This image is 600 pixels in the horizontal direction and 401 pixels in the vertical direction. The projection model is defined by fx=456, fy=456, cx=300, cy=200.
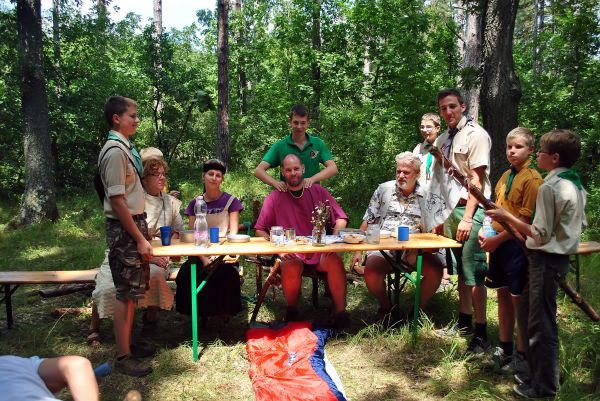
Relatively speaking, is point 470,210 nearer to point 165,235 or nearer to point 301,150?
point 301,150

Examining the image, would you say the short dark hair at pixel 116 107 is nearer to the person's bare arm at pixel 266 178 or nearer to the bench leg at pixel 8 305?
the person's bare arm at pixel 266 178

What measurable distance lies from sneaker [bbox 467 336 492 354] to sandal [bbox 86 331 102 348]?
284 cm

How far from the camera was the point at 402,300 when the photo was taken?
4520 mm

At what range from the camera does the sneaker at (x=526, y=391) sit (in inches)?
106

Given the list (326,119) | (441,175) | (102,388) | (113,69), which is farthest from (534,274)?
(113,69)

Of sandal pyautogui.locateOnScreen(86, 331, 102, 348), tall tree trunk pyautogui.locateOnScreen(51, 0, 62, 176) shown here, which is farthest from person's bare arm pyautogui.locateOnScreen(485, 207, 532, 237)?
tall tree trunk pyautogui.locateOnScreen(51, 0, 62, 176)

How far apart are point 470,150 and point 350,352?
1.75 m

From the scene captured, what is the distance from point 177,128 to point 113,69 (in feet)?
7.61

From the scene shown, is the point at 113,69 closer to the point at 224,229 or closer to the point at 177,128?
the point at 177,128

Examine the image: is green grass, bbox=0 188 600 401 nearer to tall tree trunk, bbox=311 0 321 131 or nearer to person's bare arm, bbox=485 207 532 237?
person's bare arm, bbox=485 207 532 237

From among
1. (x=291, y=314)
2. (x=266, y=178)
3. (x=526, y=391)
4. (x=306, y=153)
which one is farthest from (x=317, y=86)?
(x=526, y=391)

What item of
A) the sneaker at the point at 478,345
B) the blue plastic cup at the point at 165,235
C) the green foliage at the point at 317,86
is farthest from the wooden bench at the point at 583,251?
the blue plastic cup at the point at 165,235

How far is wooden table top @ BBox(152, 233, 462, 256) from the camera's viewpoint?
3.17m

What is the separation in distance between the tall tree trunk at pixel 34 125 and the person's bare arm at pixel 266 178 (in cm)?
573
